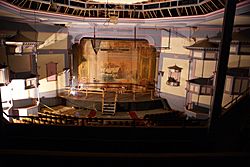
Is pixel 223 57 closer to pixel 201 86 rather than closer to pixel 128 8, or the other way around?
pixel 201 86

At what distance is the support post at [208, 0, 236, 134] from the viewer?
4262mm

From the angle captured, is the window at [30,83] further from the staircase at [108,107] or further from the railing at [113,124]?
the staircase at [108,107]

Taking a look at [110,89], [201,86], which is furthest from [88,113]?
[201,86]

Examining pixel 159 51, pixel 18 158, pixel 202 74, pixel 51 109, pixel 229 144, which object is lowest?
pixel 51 109

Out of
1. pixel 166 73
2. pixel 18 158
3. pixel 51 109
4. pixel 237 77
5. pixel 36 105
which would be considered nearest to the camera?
pixel 18 158

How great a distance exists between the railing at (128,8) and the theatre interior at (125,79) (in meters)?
0.07

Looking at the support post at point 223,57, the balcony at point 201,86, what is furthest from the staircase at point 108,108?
the support post at point 223,57

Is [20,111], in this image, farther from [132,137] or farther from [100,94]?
Answer: [132,137]

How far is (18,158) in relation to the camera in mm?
2863

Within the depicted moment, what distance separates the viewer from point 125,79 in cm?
1789

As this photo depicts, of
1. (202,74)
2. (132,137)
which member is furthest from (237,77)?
(132,137)

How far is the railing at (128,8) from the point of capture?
11.0 metres

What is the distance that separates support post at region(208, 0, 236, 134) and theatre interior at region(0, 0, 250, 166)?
2 cm

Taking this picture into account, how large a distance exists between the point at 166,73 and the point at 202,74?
12.5 feet
